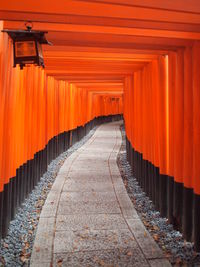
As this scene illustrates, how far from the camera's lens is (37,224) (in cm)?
521

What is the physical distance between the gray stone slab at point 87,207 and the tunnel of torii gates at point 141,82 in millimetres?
814

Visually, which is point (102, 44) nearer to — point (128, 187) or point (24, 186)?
point (24, 186)

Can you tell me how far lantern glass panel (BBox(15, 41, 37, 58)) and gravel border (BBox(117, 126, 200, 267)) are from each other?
10.1 ft

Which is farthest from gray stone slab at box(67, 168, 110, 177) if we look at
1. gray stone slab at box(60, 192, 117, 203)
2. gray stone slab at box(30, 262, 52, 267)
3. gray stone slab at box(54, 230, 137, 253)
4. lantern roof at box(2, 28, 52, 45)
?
lantern roof at box(2, 28, 52, 45)

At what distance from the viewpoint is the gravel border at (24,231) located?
402 cm

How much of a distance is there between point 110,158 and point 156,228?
6.72 m

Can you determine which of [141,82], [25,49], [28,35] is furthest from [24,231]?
[141,82]

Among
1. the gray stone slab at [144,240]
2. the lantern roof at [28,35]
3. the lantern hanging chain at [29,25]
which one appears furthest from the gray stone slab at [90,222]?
the lantern hanging chain at [29,25]

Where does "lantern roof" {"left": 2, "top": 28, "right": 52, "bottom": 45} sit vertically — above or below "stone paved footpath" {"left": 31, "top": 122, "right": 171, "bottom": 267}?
above

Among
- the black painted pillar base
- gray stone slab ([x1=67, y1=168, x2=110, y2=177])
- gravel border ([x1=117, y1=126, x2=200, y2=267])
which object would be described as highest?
the black painted pillar base

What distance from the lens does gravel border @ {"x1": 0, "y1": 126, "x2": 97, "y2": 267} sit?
402cm

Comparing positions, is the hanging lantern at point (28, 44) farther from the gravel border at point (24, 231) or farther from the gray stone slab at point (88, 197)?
the gray stone slab at point (88, 197)

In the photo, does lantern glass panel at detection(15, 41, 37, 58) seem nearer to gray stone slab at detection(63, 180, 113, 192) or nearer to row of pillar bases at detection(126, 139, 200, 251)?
row of pillar bases at detection(126, 139, 200, 251)

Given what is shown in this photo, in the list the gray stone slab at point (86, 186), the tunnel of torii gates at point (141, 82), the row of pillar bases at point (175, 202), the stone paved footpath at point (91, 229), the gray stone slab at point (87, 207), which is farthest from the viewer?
the gray stone slab at point (86, 186)
